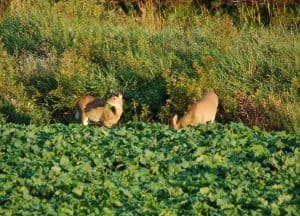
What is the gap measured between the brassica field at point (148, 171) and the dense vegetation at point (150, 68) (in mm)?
1565

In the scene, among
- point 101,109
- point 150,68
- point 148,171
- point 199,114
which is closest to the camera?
point 148,171

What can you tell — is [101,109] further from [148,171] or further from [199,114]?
[148,171]

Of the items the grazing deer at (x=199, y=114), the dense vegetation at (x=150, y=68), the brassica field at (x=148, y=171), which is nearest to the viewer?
the brassica field at (x=148, y=171)

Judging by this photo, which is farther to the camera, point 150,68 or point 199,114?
point 150,68

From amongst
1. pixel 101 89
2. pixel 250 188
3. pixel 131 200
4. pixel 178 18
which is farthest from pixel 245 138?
pixel 178 18

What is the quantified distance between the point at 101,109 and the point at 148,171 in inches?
114

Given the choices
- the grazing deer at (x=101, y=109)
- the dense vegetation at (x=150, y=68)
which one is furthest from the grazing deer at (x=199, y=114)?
the grazing deer at (x=101, y=109)

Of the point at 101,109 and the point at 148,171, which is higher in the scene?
the point at 148,171

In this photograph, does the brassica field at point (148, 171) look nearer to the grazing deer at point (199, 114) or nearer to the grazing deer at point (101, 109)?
the grazing deer at point (199, 114)

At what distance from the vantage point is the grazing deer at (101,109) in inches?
467

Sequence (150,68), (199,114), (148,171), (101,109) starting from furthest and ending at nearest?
1. (150,68)
2. (101,109)
3. (199,114)
4. (148,171)

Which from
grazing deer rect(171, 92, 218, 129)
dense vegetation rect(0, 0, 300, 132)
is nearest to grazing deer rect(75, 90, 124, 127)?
dense vegetation rect(0, 0, 300, 132)

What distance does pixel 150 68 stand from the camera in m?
13.1

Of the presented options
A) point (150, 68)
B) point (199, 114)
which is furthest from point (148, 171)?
point (150, 68)
